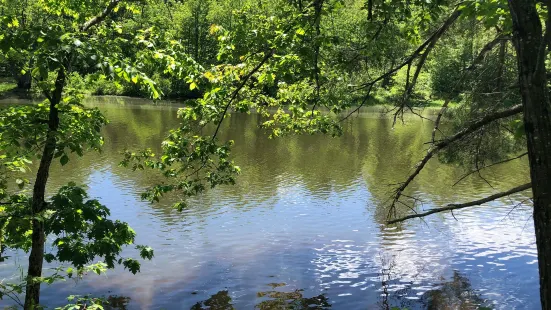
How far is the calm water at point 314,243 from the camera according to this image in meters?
8.96

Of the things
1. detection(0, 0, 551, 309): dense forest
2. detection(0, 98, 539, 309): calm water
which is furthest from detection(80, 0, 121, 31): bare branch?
detection(0, 98, 539, 309): calm water

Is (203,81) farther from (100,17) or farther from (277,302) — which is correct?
(277,302)

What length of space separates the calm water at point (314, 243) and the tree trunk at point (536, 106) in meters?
3.13

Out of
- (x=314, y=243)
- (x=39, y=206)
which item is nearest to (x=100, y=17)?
(x=39, y=206)

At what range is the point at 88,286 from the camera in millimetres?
8984

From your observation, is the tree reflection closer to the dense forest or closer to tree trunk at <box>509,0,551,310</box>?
the dense forest

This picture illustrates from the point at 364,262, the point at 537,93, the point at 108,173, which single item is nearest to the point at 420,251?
the point at 364,262

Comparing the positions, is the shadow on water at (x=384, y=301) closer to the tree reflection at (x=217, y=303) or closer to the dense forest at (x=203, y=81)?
the tree reflection at (x=217, y=303)

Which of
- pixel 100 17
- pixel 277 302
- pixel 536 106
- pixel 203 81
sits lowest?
pixel 277 302

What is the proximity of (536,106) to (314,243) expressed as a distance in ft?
30.7

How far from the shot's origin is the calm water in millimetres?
8961

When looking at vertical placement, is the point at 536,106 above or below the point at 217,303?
above

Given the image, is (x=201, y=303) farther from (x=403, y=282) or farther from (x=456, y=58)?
(x=456, y=58)

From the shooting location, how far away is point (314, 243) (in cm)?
1202
